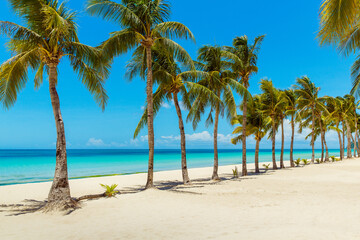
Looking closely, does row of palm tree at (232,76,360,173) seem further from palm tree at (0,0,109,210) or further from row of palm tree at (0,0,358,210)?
palm tree at (0,0,109,210)

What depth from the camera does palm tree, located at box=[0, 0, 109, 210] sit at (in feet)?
26.1

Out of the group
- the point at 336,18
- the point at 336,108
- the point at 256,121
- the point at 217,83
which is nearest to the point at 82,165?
the point at 256,121

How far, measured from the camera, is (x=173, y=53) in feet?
37.0

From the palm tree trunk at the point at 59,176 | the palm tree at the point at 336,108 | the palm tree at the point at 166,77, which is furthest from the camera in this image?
the palm tree at the point at 336,108

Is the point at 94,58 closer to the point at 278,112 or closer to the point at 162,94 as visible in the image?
the point at 162,94

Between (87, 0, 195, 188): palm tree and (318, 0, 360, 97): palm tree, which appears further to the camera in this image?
(87, 0, 195, 188): palm tree

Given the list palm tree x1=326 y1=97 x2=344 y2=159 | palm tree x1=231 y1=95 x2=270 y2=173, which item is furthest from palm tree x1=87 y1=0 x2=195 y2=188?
palm tree x1=326 y1=97 x2=344 y2=159

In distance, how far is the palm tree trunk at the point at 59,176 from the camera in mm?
7855

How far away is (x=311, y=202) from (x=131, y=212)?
5880 mm

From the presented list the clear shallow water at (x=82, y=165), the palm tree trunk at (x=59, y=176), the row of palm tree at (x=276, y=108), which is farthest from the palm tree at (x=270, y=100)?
the palm tree trunk at (x=59, y=176)

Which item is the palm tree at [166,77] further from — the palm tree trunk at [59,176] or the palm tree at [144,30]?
the palm tree trunk at [59,176]

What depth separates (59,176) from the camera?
27.2 feet

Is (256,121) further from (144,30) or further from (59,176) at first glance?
(59,176)

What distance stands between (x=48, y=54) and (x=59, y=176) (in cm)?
414
